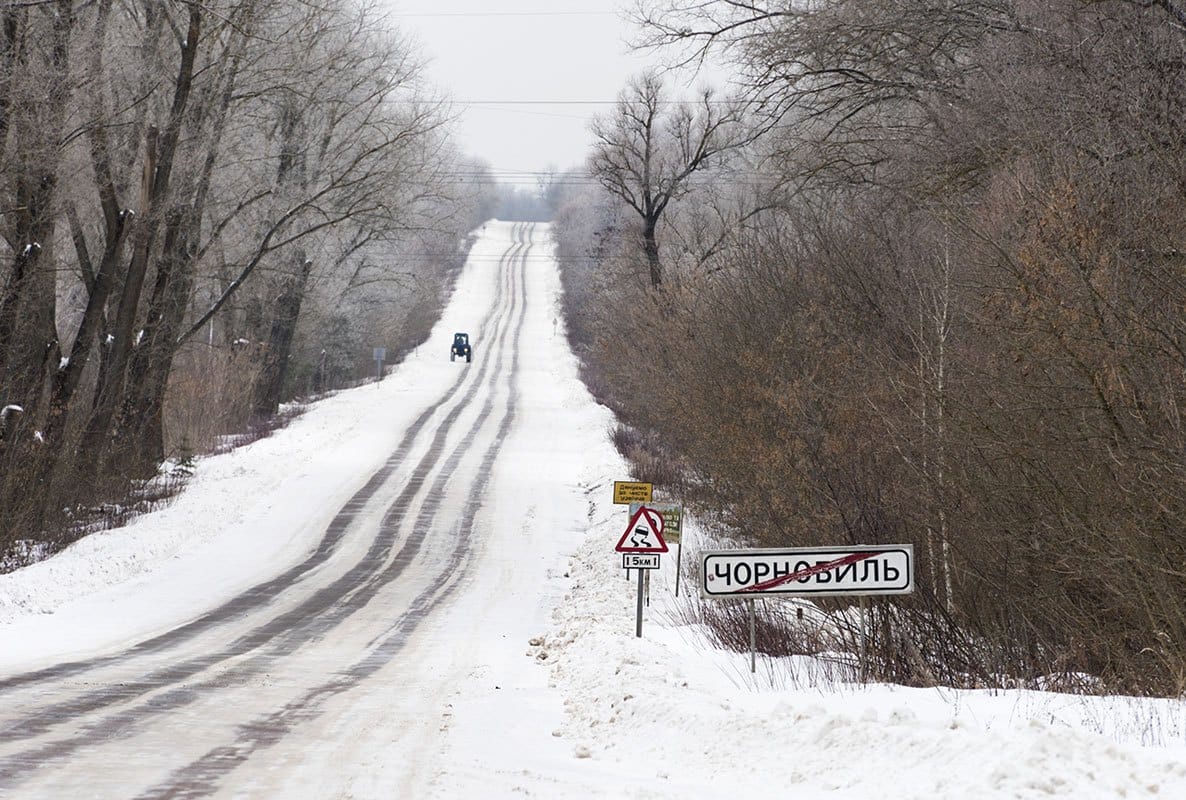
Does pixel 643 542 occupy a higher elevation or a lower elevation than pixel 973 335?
lower

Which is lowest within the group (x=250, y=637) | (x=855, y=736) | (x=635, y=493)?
(x=250, y=637)

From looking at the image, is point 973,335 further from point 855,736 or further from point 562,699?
point 855,736

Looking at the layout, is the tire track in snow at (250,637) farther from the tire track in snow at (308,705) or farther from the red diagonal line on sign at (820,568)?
the red diagonal line on sign at (820,568)

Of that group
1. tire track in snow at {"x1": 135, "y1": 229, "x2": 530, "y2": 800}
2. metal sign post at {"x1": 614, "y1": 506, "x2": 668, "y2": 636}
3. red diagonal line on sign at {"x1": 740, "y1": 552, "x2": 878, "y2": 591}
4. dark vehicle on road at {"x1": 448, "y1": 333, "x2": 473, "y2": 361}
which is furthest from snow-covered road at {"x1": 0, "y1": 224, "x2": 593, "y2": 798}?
dark vehicle on road at {"x1": 448, "y1": 333, "x2": 473, "y2": 361}

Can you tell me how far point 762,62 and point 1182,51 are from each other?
6525mm

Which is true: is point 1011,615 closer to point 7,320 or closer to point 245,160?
point 7,320

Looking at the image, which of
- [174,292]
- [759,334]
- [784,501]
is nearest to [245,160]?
[174,292]

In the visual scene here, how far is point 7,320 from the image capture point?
2148 centimetres

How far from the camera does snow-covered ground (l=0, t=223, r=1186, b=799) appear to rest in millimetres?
6699

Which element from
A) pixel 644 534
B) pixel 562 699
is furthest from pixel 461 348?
pixel 562 699

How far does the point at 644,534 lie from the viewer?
15.6 m

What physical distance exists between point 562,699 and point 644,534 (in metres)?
3.66

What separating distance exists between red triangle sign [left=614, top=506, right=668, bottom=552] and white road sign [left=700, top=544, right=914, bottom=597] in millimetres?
5236

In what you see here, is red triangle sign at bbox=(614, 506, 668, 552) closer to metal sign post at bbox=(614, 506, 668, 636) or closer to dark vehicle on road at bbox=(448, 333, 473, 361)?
metal sign post at bbox=(614, 506, 668, 636)
